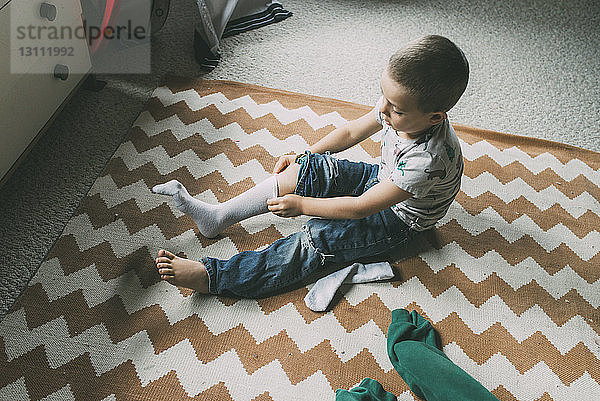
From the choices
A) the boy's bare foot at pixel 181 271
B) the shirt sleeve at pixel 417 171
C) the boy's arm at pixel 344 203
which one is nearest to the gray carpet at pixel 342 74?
the boy's bare foot at pixel 181 271

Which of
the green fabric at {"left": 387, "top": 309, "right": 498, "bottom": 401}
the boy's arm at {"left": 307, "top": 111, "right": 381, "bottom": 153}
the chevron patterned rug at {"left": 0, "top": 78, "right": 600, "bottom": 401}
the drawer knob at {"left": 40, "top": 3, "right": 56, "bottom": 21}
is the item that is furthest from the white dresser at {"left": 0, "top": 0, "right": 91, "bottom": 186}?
the green fabric at {"left": 387, "top": 309, "right": 498, "bottom": 401}

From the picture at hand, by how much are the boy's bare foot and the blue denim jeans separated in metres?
0.02

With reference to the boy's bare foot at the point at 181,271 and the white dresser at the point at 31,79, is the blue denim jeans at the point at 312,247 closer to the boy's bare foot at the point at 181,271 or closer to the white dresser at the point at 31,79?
the boy's bare foot at the point at 181,271

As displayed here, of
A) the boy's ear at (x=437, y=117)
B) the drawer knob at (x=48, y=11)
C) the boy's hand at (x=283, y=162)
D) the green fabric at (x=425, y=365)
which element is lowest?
the green fabric at (x=425, y=365)

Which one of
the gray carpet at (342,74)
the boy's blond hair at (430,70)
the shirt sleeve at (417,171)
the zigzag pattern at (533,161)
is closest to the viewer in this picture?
the boy's blond hair at (430,70)

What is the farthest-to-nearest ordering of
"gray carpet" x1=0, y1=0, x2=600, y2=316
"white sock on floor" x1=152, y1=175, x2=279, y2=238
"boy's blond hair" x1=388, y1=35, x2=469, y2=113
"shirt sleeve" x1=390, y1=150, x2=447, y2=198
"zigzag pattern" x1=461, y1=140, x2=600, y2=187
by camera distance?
"zigzag pattern" x1=461, y1=140, x2=600, y2=187, "gray carpet" x1=0, y1=0, x2=600, y2=316, "white sock on floor" x1=152, y1=175, x2=279, y2=238, "shirt sleeve" x1=390, y1=150, x2=447, y2=198, "boy's blond hair" x1=388, y1=35, x2=469, y2=113

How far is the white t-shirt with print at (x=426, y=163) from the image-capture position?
3.25ft

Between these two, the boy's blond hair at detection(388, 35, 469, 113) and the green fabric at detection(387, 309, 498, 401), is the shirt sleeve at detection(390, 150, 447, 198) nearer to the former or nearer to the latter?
the boy's blond hair at detection(388, 35, 469, 113)

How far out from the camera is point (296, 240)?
1.13 metres

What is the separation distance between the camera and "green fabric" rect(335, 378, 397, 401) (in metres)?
0.94

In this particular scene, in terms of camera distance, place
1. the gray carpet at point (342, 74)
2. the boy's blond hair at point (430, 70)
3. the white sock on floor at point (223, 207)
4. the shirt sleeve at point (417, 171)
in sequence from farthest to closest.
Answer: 1. the gray carpet at point (342, 74)
2. the white sock on floor at point (223, 207)
3. the shirt sleeve at point (417, 171)
4. the boy's blond hair at point (430, 70)

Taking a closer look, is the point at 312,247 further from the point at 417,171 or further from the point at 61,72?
the point at 61,72

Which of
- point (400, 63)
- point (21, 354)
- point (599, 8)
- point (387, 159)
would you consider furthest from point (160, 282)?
point (599, 8)

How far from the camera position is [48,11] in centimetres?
122
